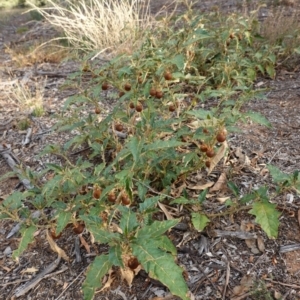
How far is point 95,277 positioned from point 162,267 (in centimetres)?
30

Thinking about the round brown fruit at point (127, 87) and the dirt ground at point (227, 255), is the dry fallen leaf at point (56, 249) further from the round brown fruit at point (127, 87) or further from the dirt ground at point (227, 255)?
the round brown fruit at point (127, 87)

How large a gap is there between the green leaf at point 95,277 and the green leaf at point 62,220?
1.05 feet

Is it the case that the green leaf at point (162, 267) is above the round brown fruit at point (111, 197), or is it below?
above

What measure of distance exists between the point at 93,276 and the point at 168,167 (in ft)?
3.00

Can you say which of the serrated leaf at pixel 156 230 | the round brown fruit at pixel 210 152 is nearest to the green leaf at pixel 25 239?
the serrated leaf at pixel 156 230

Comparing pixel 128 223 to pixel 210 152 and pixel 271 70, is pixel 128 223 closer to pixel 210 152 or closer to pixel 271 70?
pixel 210 152

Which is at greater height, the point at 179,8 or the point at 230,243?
the point at 230,243

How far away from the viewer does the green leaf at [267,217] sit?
1.58 meters

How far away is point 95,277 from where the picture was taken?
1.39 metres

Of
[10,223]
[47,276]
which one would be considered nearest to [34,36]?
[10,223]

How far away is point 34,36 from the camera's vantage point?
708 cm

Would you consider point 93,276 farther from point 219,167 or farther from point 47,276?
point 219,167

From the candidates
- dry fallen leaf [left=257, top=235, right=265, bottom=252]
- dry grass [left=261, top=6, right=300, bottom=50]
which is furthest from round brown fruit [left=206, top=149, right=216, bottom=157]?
dry grass [left=261, top=6, right=300, bottom=50]

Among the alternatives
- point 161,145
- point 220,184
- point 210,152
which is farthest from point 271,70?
point 161,145
